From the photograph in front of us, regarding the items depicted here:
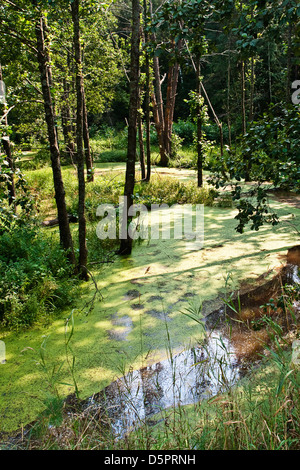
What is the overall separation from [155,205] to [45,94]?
12.5ft

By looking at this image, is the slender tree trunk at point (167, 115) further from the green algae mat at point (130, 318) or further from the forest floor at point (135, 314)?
the green algae mat at point (130, 318)

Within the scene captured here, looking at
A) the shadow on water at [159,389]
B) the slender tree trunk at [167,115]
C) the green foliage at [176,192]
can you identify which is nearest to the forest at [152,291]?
the shadow on water at [159,389]

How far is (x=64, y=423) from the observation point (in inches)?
68.2

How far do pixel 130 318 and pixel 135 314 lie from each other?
0.24ft

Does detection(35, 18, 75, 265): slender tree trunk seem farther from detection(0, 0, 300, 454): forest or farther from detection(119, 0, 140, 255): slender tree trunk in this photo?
detection(119, 0, 140, 255): slender tree trunk

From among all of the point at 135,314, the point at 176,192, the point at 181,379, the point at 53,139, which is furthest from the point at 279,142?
the point at 176,192

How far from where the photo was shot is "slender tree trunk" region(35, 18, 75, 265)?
329 centimetres

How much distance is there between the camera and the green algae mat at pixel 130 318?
8.15 ft

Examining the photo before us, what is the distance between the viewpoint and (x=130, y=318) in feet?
10.8

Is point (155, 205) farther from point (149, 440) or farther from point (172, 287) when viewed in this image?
point (149, 440)

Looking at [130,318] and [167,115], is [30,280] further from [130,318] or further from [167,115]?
[167,115]

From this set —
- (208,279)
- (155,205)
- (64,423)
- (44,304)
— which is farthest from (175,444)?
(155,205)

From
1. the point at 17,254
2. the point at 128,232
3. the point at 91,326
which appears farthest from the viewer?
the point at 128,232

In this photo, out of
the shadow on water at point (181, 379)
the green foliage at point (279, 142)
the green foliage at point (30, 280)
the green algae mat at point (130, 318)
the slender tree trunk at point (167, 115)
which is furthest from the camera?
the slender tree trunk at point (167, 115)
